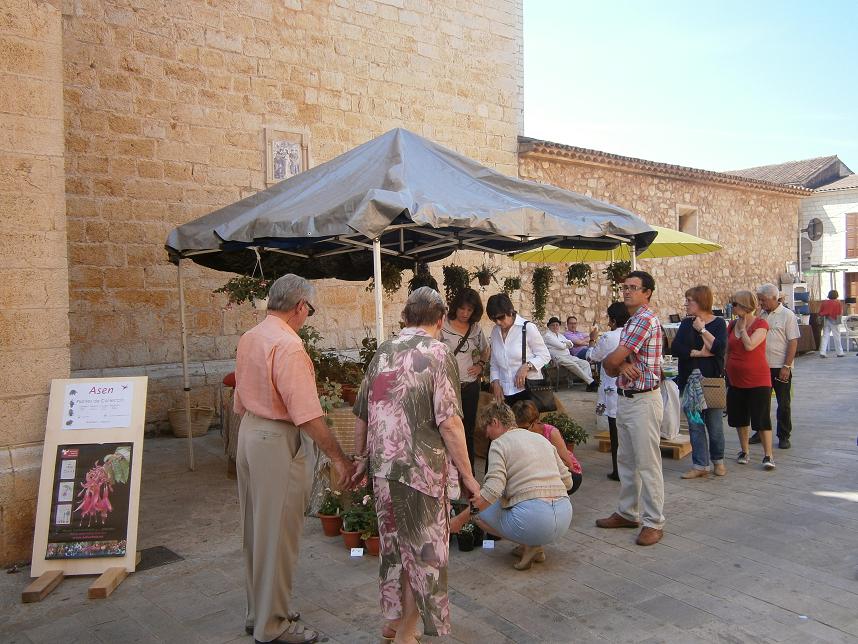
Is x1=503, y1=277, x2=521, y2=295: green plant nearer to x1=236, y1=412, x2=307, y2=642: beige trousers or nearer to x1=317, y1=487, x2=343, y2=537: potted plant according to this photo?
x1=317, y1=487, x2=343, y2=537: potted plant

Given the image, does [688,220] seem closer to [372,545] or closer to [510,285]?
[510,285]

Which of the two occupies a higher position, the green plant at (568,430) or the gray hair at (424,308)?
the gray hair at (424,308)

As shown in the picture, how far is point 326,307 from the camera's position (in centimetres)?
1024

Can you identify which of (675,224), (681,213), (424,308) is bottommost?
(424,308)

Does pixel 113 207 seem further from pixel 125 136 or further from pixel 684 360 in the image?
pixel 684 360

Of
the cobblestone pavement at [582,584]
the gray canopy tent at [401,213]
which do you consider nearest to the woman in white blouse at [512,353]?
the gray canopy tent at [401,213]

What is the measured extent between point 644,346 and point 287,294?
229 cm

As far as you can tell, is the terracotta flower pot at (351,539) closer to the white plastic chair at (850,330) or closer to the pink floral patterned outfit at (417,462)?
the pink floral patterned outfit at (417,462)

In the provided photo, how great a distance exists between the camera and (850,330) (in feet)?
59.8

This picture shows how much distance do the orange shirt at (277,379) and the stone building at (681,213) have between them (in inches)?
417

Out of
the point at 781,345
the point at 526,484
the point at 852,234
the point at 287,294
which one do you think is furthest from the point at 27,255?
the point at 852,234

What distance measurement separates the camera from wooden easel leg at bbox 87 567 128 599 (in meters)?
3.68

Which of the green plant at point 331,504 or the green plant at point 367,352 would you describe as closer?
the green plant at point 331,504

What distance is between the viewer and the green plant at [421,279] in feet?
22.1
